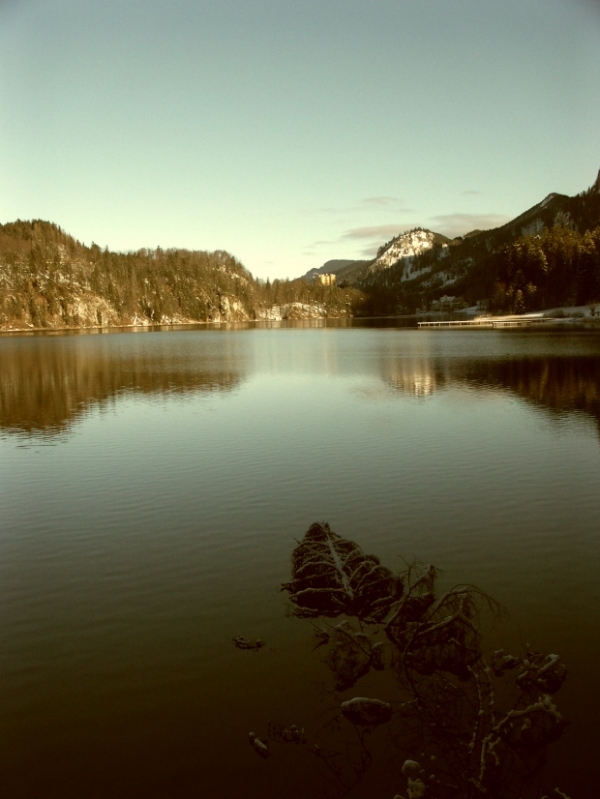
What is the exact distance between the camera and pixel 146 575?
16.8m

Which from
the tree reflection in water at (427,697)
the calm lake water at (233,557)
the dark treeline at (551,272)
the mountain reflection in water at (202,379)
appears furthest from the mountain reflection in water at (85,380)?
the dark treeline at (551,272)

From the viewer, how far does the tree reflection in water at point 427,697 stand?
31.4 ft

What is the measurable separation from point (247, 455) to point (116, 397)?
1010 inches

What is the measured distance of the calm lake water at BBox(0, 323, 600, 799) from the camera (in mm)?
10117

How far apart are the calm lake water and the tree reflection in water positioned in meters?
0.29

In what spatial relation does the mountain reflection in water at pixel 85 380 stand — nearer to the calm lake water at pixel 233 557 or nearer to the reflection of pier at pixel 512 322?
the calm lake water at pixel 233 557

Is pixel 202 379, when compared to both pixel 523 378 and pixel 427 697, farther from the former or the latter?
pixel 427 697

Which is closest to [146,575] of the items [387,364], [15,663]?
[15,663]

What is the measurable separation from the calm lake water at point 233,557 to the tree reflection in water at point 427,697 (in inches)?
11.4

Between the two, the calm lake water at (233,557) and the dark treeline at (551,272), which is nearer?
the calm lake water at (233,557)

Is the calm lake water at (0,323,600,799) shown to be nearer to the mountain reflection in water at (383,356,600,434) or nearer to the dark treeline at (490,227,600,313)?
the mountain reflection in water at (383,356,600,434)

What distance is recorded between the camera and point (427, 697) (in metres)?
11.3

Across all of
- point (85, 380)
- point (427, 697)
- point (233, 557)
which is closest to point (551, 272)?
point (85, 380)

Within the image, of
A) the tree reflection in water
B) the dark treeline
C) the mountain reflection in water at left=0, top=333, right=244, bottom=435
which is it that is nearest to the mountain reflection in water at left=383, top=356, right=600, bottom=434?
the mountain reflection in water at left=0, top=333, right=244, bottom=435
